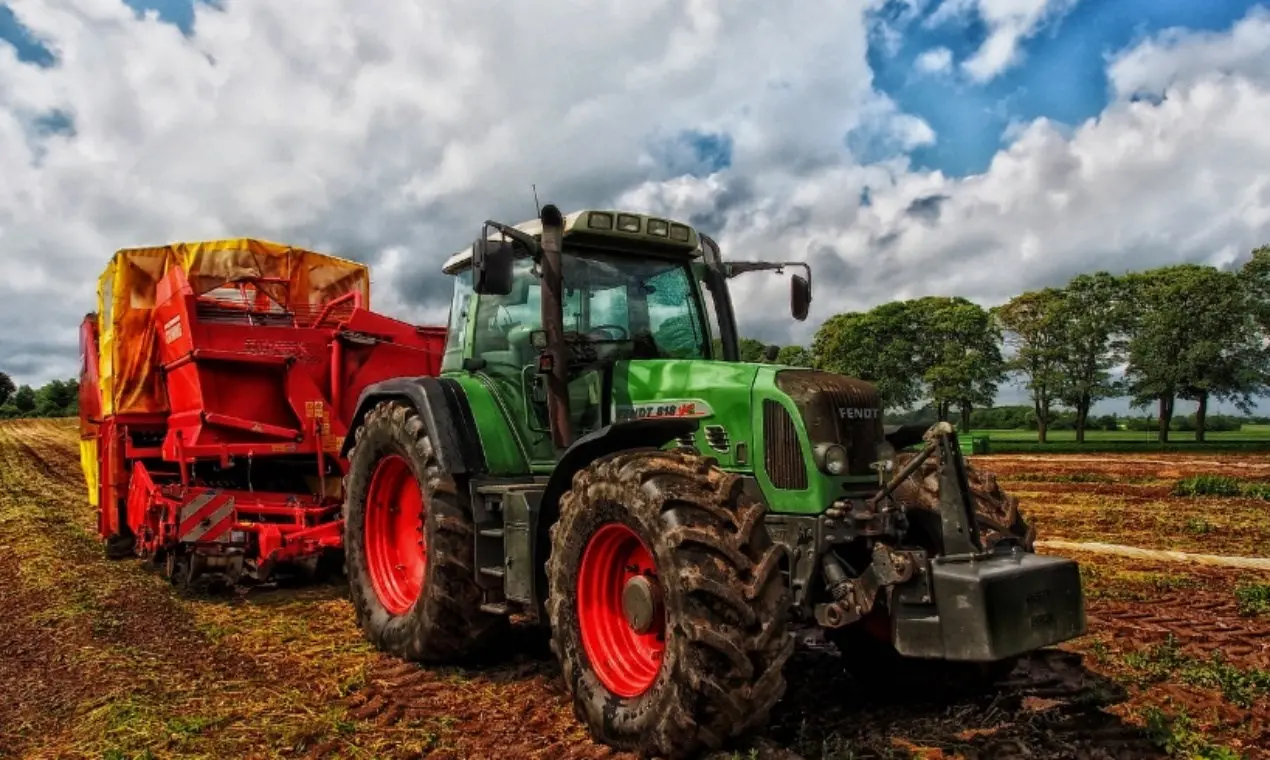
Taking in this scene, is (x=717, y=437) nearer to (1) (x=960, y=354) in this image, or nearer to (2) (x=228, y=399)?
(2) (x=228, y=399)

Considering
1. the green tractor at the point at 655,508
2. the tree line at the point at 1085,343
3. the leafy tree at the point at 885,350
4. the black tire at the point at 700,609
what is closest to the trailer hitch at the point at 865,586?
the green tractor at the point at 655,508

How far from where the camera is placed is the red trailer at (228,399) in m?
8.12

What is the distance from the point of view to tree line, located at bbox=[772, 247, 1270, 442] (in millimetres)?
39125

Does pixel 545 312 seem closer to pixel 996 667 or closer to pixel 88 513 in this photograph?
pixel 996 667

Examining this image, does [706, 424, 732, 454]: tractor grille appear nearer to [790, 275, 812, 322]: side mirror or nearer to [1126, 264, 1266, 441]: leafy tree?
[790, 275, 812, 322]: side mirror

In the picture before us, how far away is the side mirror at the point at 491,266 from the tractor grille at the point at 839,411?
159cm

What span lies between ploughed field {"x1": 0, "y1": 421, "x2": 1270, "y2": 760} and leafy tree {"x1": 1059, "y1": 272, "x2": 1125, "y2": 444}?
3974 centimetres

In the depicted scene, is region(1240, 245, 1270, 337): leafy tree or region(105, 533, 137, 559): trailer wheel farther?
region(1240, 245, 1270, 337): leafy tree

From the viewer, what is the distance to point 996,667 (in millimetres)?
4723

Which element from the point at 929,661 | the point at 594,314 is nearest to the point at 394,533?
the point at 594,314

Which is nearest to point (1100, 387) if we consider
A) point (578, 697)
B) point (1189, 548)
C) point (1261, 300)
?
point (1261, 300)

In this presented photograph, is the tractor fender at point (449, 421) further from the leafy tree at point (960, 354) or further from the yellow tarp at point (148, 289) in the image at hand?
the leafy tree at point (960, 354)

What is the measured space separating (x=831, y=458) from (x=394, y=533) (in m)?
3.74

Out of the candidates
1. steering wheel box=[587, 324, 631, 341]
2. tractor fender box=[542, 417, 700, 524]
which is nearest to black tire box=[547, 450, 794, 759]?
tractor fender box=[542, 417, 700, 524]
